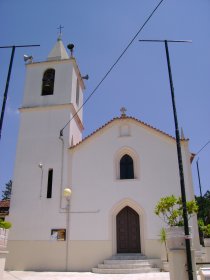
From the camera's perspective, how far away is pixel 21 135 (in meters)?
20.8

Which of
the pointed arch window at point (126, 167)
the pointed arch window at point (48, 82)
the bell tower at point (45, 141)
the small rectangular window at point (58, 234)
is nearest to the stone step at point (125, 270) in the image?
the small rectangular window at point (58, 234)

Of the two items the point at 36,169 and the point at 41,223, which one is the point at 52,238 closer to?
the point at 41,223

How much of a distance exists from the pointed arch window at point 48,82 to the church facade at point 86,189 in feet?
5.36

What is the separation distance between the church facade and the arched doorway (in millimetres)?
54

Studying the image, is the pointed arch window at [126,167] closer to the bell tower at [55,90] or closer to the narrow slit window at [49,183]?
the bell tower at [55,90]

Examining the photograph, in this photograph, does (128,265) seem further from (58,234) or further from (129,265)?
(58,234)

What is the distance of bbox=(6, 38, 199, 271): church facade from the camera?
56.0 ft

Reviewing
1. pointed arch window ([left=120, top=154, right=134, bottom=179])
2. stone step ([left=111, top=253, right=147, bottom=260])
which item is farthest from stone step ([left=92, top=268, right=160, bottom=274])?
pointed arch window ([left=120, top=154, right=134, bottom=179])

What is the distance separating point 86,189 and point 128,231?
11.5 ft

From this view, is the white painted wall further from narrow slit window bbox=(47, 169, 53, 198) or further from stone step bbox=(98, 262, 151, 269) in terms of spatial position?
stone step bbox=(98, 262, 151, 269)

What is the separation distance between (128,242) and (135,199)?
244 cm

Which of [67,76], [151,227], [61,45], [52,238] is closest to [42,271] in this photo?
[52,238]

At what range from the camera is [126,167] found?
18828 mm

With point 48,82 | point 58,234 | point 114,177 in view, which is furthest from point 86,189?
point 48,82
